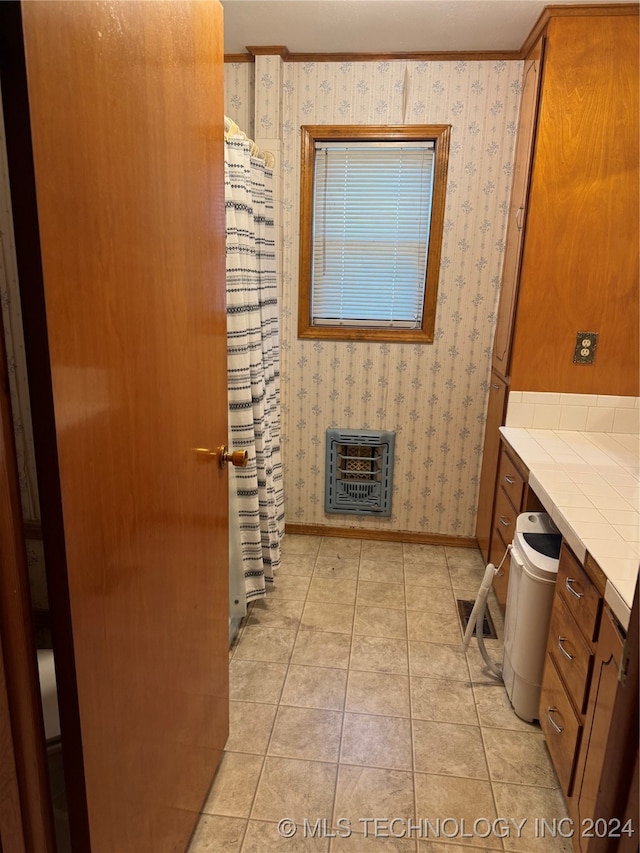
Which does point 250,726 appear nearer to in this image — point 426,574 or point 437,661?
point 437,661

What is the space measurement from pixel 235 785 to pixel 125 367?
1.41m

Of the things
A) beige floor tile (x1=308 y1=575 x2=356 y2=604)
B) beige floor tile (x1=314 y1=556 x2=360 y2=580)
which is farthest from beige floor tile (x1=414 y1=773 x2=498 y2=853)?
beige floor tile (x1=314 y1=556 x2=360 y2=580)

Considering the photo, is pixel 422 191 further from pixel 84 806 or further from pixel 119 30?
pixel 84 806

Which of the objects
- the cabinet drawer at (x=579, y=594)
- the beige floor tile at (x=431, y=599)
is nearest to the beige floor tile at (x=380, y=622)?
the beige floor tile at (x=431, y=599)

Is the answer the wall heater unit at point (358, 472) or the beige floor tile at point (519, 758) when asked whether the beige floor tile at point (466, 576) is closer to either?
the wall heater unit at point (358, 472)

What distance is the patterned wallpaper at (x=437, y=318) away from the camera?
111 inches

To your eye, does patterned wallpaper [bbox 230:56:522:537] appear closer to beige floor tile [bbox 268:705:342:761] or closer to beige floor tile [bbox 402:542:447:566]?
beige floor tile [bbox 402:542:447:566]

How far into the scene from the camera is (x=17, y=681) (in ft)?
2.49

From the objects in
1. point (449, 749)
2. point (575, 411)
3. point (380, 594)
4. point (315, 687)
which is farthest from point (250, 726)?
point (575, 411)

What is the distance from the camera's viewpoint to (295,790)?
1709mm

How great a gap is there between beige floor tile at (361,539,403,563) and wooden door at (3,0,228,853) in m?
1.81

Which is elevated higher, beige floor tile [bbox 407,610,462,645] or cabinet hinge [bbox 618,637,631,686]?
cabinet hinge [bbox 618,637,631,686]

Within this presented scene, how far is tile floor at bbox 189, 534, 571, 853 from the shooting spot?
1595mm

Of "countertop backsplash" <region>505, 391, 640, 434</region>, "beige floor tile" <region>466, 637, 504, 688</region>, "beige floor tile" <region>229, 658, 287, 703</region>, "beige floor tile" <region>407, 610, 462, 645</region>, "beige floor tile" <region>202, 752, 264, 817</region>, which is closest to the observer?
"beige floor tile" <region>202, 752, 264, 817</region>
